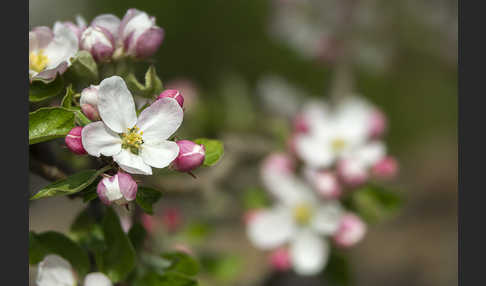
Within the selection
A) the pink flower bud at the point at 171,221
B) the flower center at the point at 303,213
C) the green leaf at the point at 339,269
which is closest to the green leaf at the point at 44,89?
the pink flower bud at the point at 171,221

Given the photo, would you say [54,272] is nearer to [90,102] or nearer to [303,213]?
[90,102]

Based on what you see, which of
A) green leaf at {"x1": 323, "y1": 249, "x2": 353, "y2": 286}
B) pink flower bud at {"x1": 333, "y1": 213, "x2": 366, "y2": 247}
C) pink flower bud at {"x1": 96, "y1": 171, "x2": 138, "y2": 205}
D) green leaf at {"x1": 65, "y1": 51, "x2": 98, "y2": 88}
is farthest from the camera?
green leaf at {"x1": 323, "y1": 249, "x2": 353, "y2": 286}

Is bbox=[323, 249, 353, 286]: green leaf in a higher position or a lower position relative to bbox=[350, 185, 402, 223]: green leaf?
lower

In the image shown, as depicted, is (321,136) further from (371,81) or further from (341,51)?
(371,81)

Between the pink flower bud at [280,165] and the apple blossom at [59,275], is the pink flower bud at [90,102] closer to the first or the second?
the apple blossom at [59,275]

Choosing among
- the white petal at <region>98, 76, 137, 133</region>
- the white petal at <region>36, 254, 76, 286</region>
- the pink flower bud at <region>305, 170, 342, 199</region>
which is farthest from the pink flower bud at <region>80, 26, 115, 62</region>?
Result: the pink flower bud at <region>305, 170, 342, 199</region>

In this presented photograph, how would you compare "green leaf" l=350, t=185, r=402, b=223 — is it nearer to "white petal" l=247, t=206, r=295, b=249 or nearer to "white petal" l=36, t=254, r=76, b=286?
"white petal" l=247, t=206, r=295, b=249

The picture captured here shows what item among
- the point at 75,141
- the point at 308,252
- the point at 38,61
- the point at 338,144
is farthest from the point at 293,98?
the point at 75,141

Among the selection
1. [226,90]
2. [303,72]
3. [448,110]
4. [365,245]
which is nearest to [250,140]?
[226,90]
